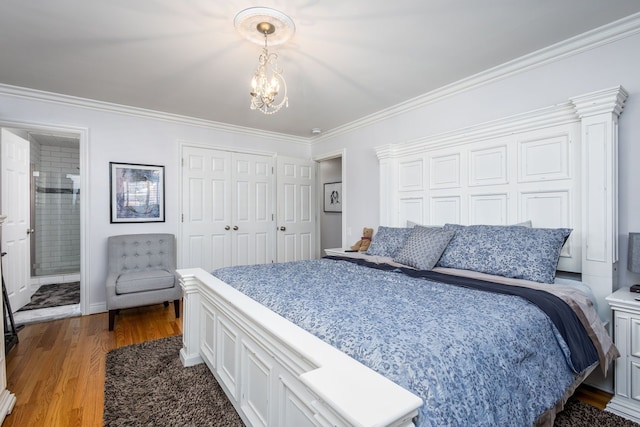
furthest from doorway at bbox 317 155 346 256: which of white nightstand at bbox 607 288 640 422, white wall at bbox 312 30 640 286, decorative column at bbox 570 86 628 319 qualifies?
white nightstand at bbox 607 288 640 422

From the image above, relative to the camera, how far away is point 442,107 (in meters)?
3.25

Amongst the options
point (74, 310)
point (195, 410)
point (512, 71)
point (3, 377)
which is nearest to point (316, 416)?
point (195, 410)

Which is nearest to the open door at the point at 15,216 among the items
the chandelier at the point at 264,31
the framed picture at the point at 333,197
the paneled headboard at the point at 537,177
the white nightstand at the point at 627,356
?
the chandelier at the point at 264,31

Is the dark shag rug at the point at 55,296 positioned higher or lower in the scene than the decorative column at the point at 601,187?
lower

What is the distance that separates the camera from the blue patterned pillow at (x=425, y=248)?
2.42 m

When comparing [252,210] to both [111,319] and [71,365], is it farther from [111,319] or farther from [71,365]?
[71,365]

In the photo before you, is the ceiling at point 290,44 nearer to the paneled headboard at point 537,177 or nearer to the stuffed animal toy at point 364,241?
the paneled headboard at point 537,177

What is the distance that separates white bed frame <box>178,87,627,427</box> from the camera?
87 cm

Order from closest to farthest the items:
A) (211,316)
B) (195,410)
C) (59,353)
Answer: (195,410) → (211,316) → (59,353)

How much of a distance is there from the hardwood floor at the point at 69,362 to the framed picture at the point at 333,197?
11.1ft

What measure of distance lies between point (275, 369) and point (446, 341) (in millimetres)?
694

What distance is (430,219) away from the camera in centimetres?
325

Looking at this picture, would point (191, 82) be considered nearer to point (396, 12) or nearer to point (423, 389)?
point (396, 12)

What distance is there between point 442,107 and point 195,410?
3341mm
